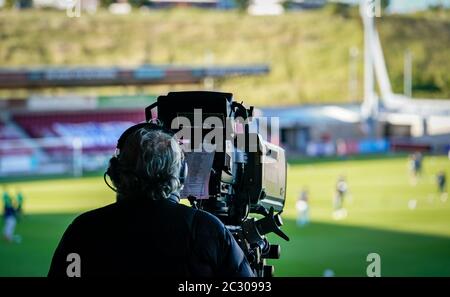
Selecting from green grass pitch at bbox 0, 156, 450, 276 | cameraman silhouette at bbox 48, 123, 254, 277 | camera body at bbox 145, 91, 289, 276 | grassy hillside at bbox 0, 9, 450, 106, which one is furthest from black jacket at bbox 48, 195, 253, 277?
grassy hillside at bbox 0, 9, 450, 106

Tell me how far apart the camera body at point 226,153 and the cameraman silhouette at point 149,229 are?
1.29 ft

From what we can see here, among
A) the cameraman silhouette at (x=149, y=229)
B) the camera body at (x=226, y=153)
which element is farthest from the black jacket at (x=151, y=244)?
the camera body at (x=226, y=153)

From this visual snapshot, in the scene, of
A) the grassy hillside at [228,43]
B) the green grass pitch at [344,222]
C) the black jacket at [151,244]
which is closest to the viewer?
the black jacket at [151,244]

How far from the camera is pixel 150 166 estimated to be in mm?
1903

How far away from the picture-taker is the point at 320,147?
72.4 feet

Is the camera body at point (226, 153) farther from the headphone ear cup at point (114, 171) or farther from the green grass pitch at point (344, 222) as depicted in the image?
the green grass pitch at point (344, 222)

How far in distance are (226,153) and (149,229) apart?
52 centimetres

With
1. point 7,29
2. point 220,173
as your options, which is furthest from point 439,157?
point 220,173

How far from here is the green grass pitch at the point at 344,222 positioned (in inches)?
389

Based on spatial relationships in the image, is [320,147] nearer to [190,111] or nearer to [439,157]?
[439,157]

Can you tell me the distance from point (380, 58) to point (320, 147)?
304cm

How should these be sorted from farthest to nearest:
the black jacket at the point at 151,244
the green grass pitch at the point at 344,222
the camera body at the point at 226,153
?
the green grass pitch at the point at 344,222
the camera body at the point at 226,153
the black jacket at the point at 151,244

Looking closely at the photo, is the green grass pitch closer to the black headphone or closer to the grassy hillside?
the grassy hillside

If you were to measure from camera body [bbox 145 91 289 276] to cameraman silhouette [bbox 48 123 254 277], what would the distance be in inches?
15.5
